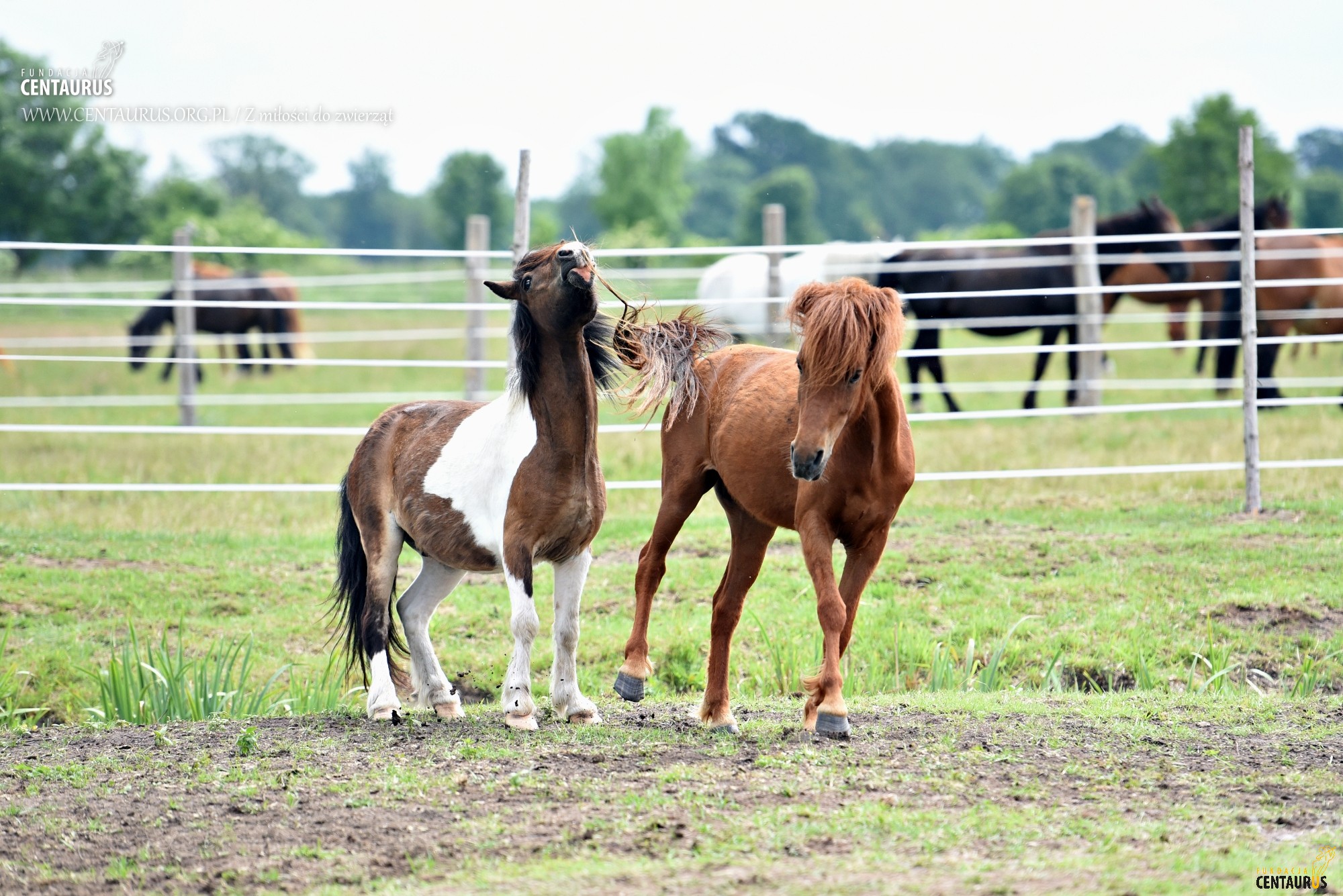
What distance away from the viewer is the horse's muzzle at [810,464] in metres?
3.91

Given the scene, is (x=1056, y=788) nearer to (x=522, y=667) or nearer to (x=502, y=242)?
(x=522, y=667)

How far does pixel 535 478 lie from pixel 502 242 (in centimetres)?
5566

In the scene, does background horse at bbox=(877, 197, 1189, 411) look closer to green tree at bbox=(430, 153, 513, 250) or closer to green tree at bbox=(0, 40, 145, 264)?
green tree at bbox=(0, 40, 145, 264)

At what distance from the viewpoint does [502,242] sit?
2311 inches

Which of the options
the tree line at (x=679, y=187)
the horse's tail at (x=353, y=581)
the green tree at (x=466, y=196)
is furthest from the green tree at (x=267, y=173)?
the horse's tail at (x=353, y=581)

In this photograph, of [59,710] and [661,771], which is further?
[59,710]

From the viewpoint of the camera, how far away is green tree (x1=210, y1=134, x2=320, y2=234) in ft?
324

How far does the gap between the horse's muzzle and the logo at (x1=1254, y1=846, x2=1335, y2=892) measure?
1655 millimetres

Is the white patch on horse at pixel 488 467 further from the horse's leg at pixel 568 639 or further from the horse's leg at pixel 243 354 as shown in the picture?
the horse's leg at pixel 243 354

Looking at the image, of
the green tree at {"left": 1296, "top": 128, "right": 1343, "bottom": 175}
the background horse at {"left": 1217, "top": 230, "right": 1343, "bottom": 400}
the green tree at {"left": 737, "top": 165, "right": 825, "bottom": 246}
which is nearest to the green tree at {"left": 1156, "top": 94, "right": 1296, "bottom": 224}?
the green tree at {"left": 737, "top": 165, "right": 825, "bottom": 246}

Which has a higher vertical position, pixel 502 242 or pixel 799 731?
pixel 502 242

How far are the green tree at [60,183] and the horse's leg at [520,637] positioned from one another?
47890 millimetres

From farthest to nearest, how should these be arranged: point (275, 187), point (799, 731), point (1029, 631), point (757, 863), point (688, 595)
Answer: point (275, 187)
point (688, 595)
point (1029, 631)
point (799, 731)
point (757, 863)

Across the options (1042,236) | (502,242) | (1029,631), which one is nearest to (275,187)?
(502,242)
